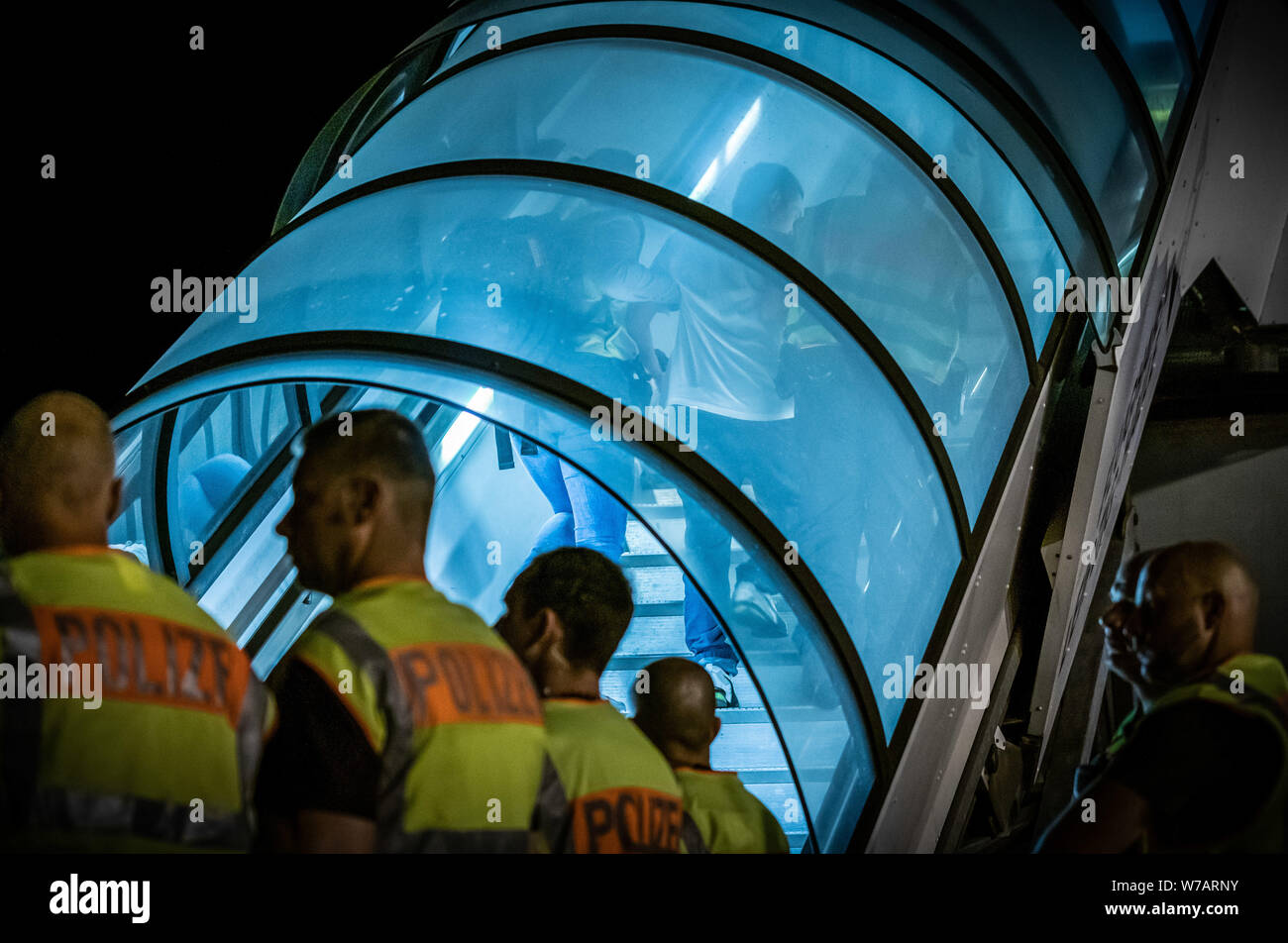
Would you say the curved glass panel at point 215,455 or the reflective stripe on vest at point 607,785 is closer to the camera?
the reflective stripe on vest at point 607,785

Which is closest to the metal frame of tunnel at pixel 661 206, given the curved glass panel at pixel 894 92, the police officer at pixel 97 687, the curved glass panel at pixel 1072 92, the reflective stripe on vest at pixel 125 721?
the curved glass panel at pixel 894 92

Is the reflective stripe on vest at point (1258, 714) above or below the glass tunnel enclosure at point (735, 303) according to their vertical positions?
below

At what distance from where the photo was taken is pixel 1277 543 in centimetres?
1025

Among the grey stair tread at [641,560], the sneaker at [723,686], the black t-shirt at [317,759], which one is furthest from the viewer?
the grey stair tread at [641,560]

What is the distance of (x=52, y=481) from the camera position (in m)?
2.82

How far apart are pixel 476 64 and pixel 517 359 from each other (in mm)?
1950

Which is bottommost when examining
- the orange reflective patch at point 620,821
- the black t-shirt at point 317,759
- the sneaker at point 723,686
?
the orange reflective patch at point 620,821

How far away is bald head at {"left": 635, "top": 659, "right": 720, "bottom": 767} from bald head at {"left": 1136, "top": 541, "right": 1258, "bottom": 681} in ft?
4.98

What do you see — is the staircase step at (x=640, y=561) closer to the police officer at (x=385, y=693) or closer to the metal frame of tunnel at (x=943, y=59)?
the metal frame of tunnel at (x=943, y=59)

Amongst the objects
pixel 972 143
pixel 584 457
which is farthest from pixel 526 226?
pixel 972 143

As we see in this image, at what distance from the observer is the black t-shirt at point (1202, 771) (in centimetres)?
312

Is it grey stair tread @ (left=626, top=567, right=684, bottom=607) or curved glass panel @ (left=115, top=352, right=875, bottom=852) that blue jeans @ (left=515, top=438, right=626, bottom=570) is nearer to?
grey stair tread @ (left=626, top=567, right=684, bottom=607)

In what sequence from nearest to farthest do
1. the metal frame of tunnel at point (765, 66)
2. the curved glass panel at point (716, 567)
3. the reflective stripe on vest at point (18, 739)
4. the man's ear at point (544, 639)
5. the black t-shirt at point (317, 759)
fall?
the reflective stripe on vest at point (18, 739)
the black t-shirt at point (317, 759)
the man's ear at point (544, 639)
the curved glass panel at point (716, 567)
the metal frame of tunnel at point (765, 66)

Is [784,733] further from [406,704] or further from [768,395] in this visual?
[406,704]
